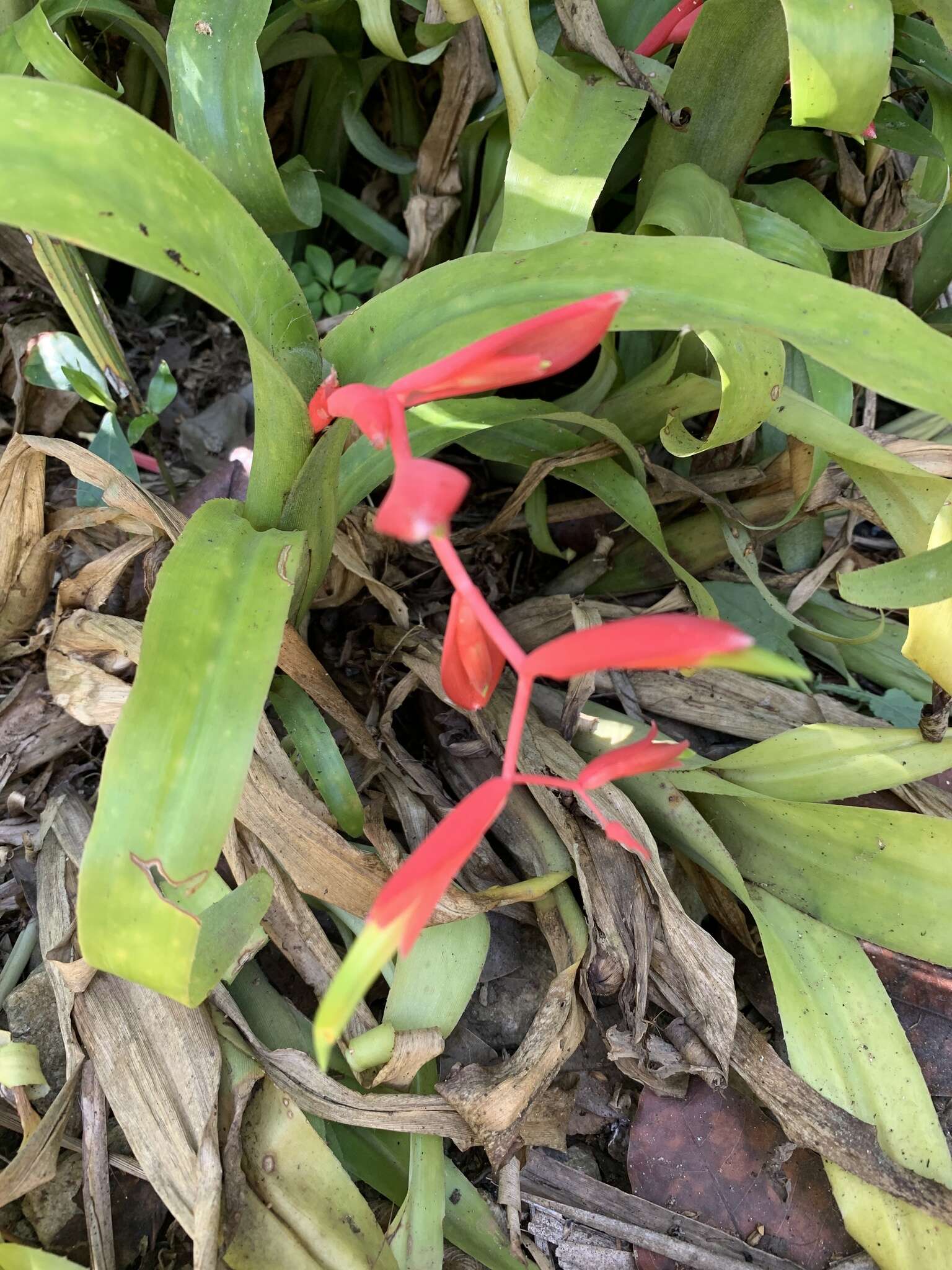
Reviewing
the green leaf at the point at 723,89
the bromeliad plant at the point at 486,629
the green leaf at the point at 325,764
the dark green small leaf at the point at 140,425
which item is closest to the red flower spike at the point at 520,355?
the bromeliad plant at the point at 486,629

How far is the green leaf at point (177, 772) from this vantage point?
1.75 feet

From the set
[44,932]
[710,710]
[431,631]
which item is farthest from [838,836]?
[44,932]

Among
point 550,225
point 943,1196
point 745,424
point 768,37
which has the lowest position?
point 943,1196

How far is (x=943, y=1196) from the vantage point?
0.74m

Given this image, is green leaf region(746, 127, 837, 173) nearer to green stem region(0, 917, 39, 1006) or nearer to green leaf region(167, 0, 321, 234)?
green leaf region(167, 0, 321, 234)

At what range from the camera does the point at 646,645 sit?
341 mm

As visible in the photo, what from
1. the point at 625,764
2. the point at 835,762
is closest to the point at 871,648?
the point at 835,762

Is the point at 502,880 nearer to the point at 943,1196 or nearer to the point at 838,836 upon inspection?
the point at 838,836

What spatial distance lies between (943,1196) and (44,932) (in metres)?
0.78

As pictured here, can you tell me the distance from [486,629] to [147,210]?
357 millimetres

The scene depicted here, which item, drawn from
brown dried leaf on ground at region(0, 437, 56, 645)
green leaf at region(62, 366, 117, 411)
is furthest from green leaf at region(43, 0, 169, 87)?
brown dried leaf on ground at region(0, 437, 56, 645)

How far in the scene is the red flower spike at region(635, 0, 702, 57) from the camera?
86cm

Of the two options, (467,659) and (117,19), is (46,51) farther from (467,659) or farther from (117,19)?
(467,659)

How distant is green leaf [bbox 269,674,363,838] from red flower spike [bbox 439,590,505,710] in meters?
0.25
